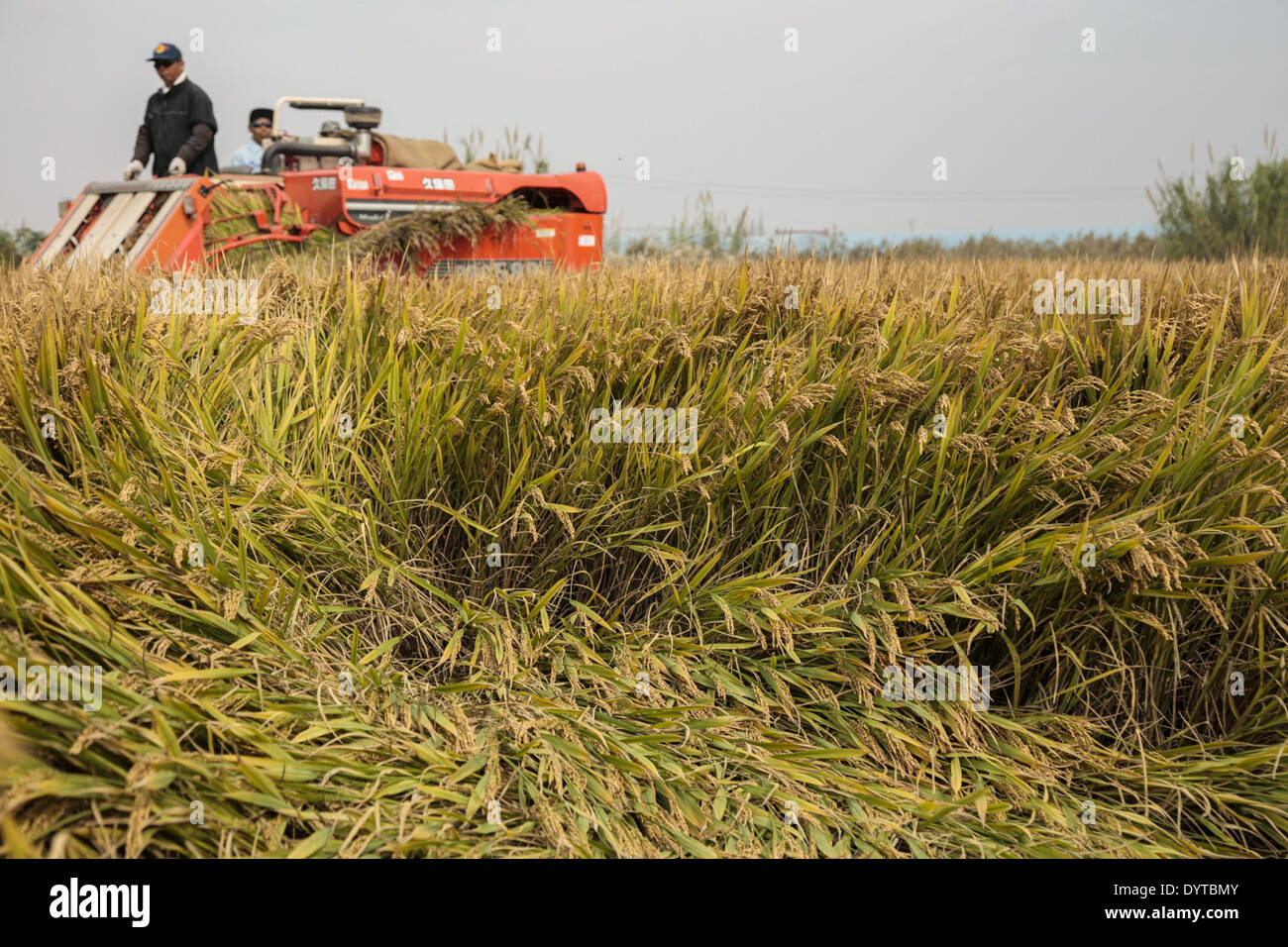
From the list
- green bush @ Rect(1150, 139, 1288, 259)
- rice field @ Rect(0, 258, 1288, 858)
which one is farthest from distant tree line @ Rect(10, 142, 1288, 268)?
rice field @ Rect(0, 258, 1288, 858)

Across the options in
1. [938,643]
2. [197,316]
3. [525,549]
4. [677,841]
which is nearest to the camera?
[677,841]

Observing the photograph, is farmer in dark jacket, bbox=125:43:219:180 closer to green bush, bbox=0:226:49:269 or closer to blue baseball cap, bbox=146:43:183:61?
blue baseball cap, bbox=146:43:183:61

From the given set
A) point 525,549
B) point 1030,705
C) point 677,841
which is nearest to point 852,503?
point 1030,705

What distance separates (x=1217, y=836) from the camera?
257 cm

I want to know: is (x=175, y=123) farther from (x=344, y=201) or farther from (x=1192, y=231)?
(x=1192, y=231)

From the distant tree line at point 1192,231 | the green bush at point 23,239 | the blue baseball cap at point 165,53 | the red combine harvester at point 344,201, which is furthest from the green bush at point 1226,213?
the green bush at point 23,239

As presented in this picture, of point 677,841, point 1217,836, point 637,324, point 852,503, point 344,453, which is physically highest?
point 637,324

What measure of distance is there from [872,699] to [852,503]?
2.17 feet

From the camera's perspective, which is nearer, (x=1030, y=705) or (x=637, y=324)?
(x=1030, y=705)

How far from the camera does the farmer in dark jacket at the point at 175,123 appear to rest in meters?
7.95

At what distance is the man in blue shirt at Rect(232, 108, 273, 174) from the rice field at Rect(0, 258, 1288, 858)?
691cm

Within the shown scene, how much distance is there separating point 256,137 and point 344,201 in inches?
142
